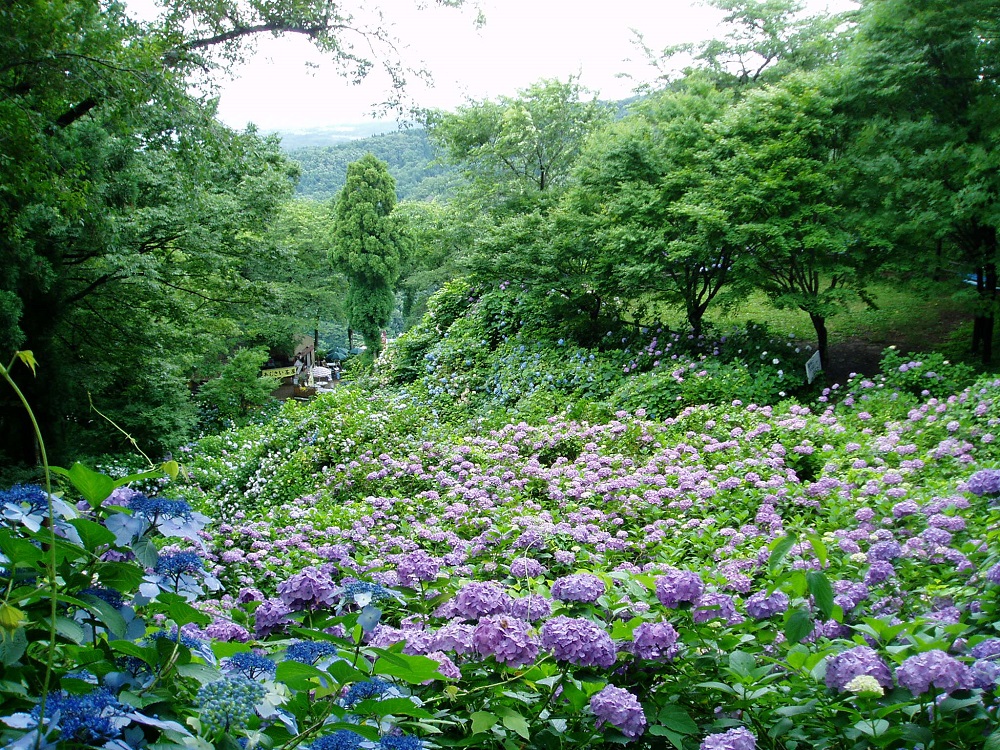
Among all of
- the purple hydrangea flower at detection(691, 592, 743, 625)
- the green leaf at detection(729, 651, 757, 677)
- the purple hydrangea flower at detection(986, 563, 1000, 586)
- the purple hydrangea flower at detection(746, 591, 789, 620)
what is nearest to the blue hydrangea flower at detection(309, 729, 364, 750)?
the green leaf at detection(729, 651, 757, 677)

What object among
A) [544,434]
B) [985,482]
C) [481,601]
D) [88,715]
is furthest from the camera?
[544,434]

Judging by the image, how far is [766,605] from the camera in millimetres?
1837

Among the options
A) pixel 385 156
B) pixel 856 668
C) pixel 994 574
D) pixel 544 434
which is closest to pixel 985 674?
pixel 856 668

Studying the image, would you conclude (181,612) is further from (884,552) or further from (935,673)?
(884,552)

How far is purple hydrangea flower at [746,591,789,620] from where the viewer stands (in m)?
1.84

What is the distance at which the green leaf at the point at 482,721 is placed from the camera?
138 centimetres

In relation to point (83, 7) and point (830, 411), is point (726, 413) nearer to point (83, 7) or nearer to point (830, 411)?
point (830, 411)

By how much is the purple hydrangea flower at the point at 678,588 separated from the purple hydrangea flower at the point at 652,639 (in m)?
0.13

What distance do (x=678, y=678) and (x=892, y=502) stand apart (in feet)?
6.53

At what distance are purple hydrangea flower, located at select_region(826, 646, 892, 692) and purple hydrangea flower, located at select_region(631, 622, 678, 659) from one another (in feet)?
1.11

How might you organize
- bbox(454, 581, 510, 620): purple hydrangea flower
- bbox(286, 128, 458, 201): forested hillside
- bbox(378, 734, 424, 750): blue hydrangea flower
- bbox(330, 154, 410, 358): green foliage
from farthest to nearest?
bbox(286, 128, 458, 201): forested hillside
bbox(330, 154, 410, 358): green foliage
bbox(454, 581, 510, 620): purple hydrangea flower
bbox(378, 734, 424, 750): blue hydrangea flower

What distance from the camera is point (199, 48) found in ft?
30.7

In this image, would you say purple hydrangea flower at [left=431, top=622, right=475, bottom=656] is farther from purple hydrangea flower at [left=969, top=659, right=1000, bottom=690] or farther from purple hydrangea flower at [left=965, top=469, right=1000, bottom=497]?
purple hydrangea flower at [left=965, top=469, right=1000, bottom=497]

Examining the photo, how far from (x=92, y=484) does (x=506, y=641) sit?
91 centimetres
